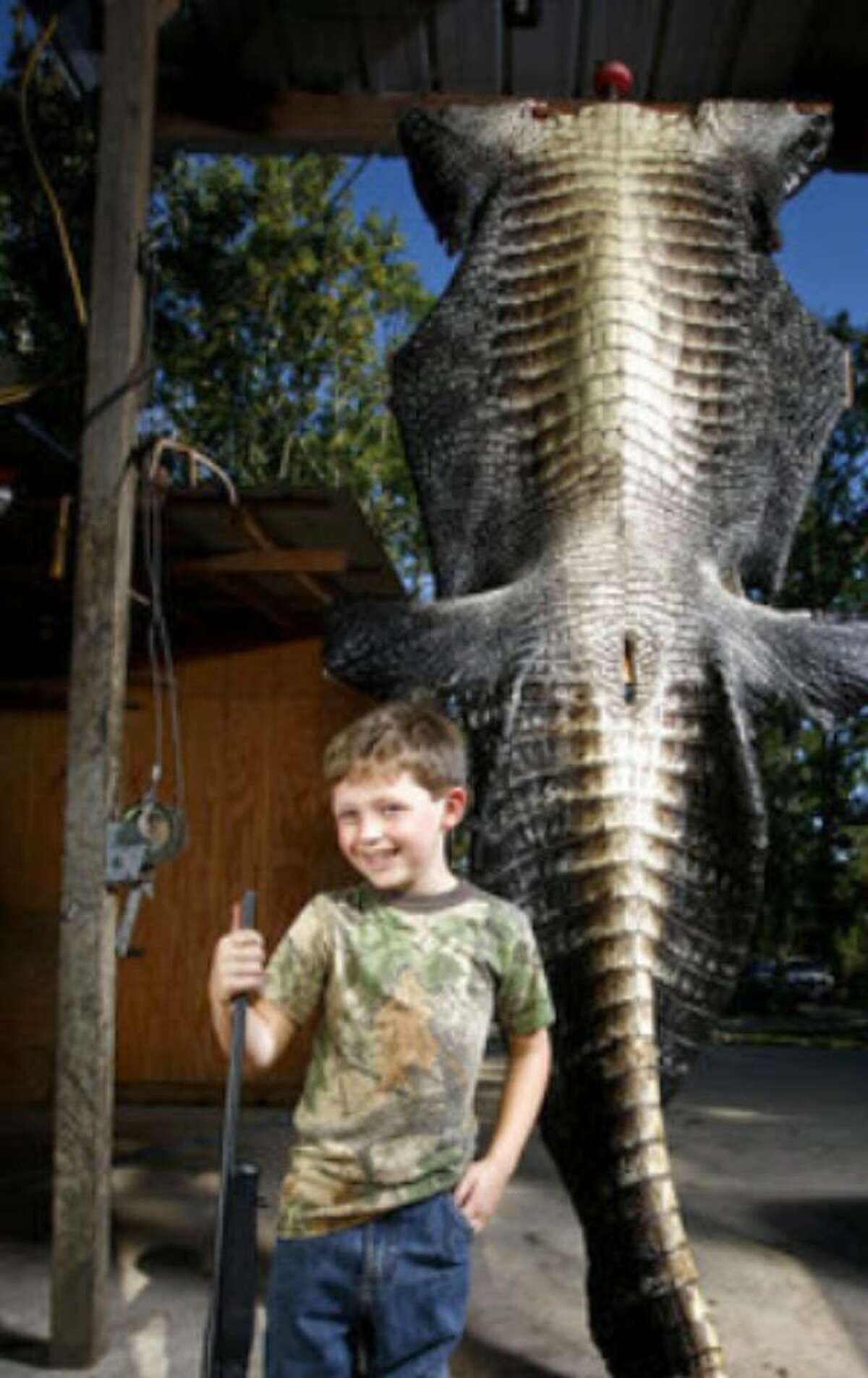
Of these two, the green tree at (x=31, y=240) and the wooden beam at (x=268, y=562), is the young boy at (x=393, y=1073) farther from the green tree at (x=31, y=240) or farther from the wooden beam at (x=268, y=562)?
the green tree at (x=31, y=240)

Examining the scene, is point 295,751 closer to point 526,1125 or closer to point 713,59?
point 713,59

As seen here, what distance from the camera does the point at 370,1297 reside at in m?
1.72

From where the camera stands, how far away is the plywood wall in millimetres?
7746

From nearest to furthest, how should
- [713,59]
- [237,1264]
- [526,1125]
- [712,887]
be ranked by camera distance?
[237,1264]
[712,887]
[526,1125]
[713,59]

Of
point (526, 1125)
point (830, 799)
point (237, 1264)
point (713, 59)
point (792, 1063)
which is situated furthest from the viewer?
point (830, 799)

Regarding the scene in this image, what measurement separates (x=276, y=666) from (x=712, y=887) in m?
6.42

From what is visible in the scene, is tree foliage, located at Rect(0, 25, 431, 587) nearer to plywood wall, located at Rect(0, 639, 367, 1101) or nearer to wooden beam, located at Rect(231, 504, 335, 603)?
plywood wall, located at Rect(0, 639, 367, 1101)

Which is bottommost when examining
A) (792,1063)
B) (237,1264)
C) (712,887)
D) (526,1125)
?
(792,1063)

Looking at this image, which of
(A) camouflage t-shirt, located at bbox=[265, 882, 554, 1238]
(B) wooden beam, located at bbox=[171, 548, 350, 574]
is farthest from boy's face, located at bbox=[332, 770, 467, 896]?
(B) wooden beam, located at bbox=[171, 548, 350, 574]

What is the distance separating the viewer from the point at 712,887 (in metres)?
1.59

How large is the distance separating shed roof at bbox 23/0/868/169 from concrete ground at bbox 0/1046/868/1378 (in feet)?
10.7

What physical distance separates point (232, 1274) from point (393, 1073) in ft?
1.23

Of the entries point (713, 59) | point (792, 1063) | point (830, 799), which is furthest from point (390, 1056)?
point (830, 799)

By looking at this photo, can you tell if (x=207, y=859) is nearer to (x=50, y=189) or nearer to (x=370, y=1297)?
(x=50, y=189)
